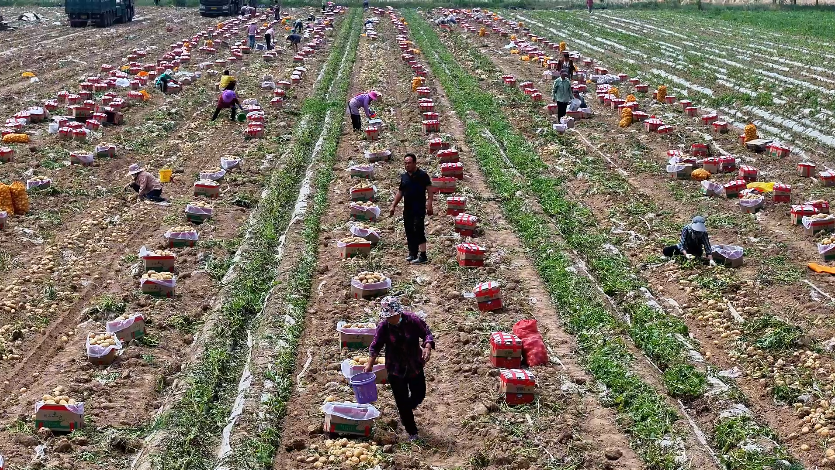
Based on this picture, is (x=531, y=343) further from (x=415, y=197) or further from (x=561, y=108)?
(x=561, y=108)

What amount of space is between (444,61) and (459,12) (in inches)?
931

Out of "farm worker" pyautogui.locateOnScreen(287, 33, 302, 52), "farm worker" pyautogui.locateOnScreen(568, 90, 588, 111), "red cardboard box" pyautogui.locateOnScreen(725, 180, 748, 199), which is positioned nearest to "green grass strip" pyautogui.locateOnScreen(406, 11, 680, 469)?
"farm worker" pyautogui.locateOnScreen(568, 90, 588, 111)

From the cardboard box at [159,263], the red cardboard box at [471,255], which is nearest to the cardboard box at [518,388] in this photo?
the red cardboard box at [471,255]

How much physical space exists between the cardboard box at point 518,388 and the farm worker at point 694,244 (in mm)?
5084

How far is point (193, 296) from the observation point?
14.4m

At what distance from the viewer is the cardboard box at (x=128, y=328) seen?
12461 mm

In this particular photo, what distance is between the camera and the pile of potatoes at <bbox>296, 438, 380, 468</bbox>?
9922 mm

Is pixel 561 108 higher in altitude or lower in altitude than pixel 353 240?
higher

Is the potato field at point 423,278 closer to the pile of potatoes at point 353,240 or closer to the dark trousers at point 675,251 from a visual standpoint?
the dark trousers at point 675,251

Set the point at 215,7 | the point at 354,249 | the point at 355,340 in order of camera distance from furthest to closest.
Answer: the point at 215,7
the point at 354,249
the point at 355,340

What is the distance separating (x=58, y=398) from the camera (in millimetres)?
10586

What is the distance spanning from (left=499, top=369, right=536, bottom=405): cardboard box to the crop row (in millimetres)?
1549

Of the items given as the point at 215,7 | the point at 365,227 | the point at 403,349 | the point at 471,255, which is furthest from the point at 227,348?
the point at 215,7

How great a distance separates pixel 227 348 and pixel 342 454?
116 inches
